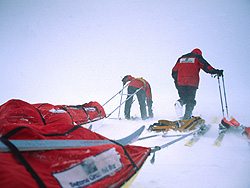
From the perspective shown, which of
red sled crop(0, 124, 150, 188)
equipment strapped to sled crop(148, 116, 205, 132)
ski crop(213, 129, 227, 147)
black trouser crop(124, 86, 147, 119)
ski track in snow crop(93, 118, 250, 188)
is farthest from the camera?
black trouser crop(124, 86, 147, 119)

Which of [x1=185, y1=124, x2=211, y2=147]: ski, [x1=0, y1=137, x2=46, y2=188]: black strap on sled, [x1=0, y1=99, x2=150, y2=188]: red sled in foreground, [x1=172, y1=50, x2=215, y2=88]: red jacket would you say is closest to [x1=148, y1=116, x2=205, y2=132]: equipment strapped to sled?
[x1=185, y1=124, x2=211, y2=147]: ski

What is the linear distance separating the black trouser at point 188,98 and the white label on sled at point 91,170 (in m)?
3.27

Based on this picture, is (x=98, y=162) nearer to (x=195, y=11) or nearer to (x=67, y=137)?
(x=67, y=137)

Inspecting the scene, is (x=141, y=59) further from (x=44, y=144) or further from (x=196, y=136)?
(x=44, y=144)

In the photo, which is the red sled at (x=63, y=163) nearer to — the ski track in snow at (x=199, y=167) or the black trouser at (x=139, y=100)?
the ski track in snow at (x=199, y=167)

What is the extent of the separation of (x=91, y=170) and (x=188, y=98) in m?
3.63

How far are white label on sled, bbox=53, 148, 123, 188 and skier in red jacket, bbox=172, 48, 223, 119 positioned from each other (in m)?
3.17

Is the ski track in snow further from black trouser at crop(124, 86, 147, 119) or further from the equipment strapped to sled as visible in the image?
black trouser at crop(124, 86, 147, 119)

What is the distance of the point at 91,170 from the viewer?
2.68 ft

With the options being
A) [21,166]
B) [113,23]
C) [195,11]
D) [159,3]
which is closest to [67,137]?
[21,166]

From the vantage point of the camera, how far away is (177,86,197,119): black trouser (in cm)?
392

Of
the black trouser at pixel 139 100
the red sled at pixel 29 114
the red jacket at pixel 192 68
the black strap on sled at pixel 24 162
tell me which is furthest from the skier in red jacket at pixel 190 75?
the black strap on sled at pixel 24 162

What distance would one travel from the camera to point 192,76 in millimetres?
3949

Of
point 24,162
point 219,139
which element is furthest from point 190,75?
point 24,162
